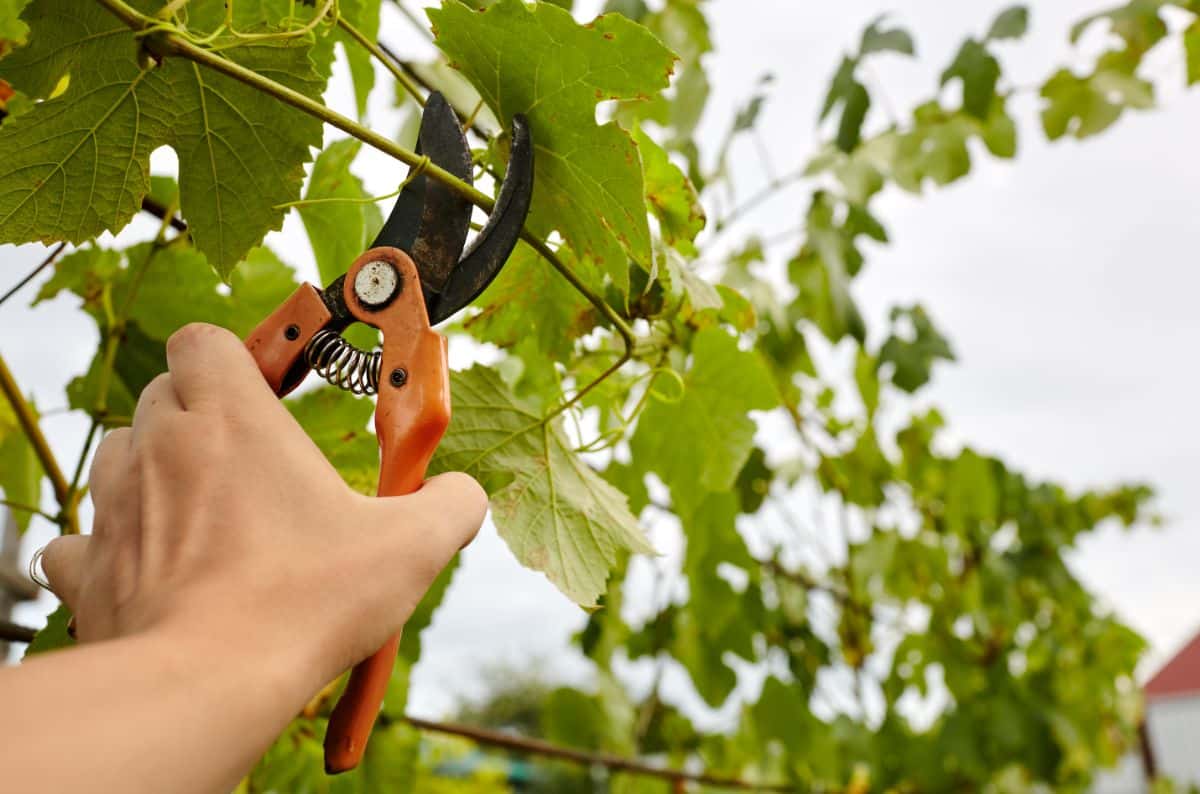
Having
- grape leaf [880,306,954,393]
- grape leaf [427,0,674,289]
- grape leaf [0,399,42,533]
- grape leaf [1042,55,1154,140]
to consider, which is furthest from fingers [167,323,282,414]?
grape leaf [880,306,954,393]

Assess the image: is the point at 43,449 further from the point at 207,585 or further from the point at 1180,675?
the point at 1180,675

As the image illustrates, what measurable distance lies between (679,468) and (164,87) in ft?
1.88

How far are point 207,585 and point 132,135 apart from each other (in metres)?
0.34

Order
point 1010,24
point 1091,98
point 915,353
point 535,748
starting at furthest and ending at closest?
point 915,353 → point 1091,98 → point 1010,24 → point 535,748

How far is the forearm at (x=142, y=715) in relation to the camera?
278 millimetres

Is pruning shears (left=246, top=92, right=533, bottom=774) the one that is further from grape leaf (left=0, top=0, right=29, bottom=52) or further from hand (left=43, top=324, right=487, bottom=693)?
grape leaf (left=0, top=0, right=29, bottom=52)

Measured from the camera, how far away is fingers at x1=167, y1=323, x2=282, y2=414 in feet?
1.29

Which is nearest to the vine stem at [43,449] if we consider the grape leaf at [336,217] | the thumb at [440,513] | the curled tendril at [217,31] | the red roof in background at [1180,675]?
the grape leaf at [336,217]

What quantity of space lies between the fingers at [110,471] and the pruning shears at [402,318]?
7 cm

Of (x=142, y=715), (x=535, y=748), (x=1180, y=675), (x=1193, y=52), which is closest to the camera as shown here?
(x=142, y=715)

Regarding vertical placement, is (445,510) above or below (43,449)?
below

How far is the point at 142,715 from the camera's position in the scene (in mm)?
299

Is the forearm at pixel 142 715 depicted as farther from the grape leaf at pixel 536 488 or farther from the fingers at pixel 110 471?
the grape leaf at pixel 536 488

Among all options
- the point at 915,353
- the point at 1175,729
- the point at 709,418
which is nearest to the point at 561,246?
the point at 709,418
